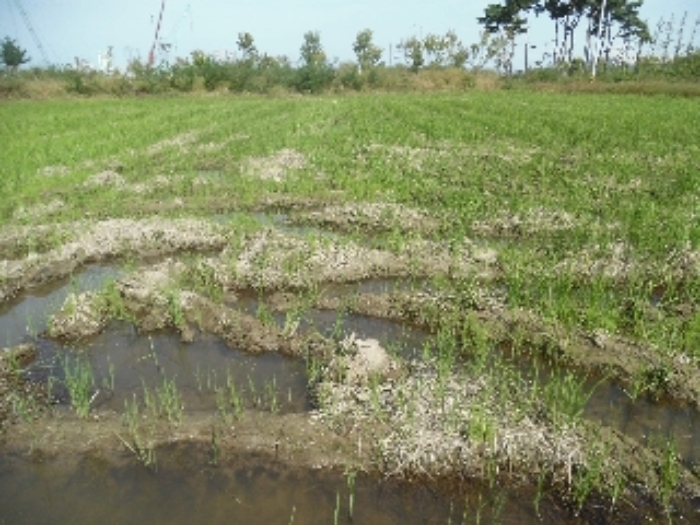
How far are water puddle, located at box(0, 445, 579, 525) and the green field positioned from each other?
0.80ft

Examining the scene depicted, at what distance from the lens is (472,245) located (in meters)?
8.53

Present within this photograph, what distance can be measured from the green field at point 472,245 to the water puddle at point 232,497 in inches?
9.7

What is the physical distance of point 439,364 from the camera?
543cm

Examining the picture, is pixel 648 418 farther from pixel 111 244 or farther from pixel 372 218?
pixel 111 244

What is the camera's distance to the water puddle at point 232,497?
405 centimetres

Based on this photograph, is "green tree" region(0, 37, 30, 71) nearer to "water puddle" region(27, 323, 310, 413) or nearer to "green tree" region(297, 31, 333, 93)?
"green tree" region(297, 31, 333, 93)

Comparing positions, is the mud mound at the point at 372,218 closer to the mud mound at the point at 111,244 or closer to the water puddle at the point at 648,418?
the mud mound at the point at 111,244

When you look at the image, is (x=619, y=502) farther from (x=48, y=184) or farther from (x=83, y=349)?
(x=48, y=184)

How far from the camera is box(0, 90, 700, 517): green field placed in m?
4.84

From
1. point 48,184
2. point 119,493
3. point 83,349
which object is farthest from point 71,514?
point 48,184

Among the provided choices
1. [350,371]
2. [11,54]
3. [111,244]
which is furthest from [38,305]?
[11,54]

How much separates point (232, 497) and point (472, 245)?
559cm

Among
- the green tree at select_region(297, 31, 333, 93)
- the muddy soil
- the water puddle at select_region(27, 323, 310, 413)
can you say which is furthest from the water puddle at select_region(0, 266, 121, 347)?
the green tree at select_region(297, 31, 333, 93)

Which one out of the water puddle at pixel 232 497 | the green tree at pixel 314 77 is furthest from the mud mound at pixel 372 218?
the green tree at pixel 314 77
